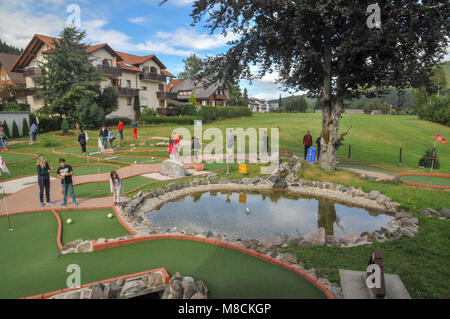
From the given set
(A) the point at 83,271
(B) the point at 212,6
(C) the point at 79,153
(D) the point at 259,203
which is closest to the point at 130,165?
(C) the point at 79,153

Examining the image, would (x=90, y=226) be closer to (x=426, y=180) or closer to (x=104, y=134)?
(x=104, y=134)

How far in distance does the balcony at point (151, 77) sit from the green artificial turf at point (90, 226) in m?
39.3

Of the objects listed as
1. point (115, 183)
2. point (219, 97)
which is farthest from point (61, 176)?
point (219, 97)

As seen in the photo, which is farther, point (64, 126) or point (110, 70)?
point (110, 70)

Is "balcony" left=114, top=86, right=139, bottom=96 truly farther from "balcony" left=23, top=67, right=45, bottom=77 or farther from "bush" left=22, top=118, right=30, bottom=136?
"bush" left=22, top=118, right=30, bottom=136

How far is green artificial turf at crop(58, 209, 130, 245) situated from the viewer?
→ 7469 millimetres

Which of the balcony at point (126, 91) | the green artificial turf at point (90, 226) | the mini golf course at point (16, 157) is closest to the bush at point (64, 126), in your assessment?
the mini golf course at point (16, 157)

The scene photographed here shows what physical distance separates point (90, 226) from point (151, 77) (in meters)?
41.1

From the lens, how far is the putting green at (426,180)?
13164 mm

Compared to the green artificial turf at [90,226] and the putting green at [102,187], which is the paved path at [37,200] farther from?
the green artificial turf at [90,226]

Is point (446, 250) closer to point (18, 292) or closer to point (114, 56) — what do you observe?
point (18, 292)

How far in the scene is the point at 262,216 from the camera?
10.0m

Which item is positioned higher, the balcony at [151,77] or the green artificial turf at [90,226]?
the balcony at [151,77]

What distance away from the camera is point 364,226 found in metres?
9.32
